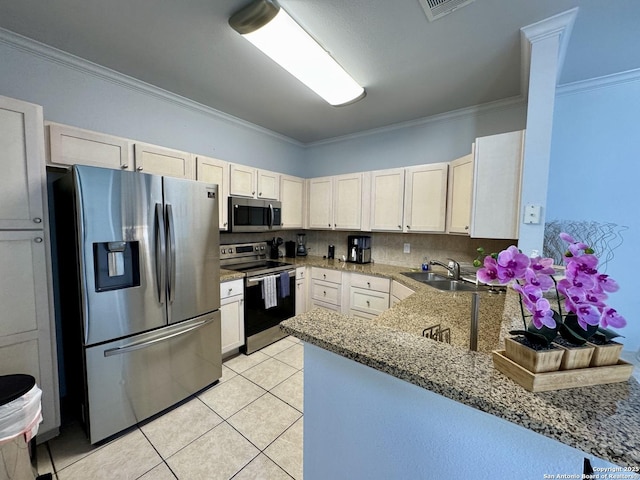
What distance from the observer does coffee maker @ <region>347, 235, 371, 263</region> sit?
3.34 metres

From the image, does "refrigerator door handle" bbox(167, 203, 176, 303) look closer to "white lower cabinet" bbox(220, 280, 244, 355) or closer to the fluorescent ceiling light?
"white lower cabinet" bbox(220, 280, 244, 355)

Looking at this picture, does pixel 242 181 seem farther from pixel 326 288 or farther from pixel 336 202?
pixel 326 288

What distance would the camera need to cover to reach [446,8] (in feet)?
4.68

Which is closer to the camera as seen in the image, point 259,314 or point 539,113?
point 539,113

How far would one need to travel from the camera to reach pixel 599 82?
2.04 m

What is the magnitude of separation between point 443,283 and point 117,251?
107 inches

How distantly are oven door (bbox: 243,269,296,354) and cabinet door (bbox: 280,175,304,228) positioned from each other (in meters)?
0.79

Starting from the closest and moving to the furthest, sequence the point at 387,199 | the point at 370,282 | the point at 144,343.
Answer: the point at 144,343 → the point at 370,282 → the point at 387,199

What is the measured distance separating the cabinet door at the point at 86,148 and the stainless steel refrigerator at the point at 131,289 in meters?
0.27

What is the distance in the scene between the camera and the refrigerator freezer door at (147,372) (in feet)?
5.07

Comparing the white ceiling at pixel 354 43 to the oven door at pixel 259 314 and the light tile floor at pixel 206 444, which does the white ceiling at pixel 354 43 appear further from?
the light tile floor at pixel 206 444

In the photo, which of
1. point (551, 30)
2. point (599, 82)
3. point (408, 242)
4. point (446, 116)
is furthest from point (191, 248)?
point (599, 82)

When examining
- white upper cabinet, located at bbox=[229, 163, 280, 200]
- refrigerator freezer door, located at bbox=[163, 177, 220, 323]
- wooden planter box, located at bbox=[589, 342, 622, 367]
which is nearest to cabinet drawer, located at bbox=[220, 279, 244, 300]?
refrigerator freezer door, located at bbox=[163, 177, 220, 323]

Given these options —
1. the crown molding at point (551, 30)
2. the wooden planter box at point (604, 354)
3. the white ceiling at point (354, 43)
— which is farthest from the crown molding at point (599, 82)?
the wooden planter box at point (604, 354)
